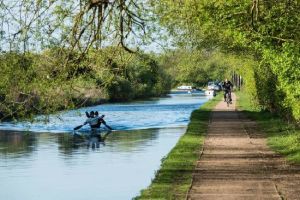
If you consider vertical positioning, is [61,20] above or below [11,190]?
above

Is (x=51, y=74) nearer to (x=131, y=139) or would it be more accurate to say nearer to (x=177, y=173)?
(x=177, y=173)

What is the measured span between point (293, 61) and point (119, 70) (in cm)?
454

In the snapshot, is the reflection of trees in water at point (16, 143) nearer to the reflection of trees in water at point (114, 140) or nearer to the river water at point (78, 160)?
the river water at point (78, 160)

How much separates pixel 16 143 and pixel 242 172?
15.4m

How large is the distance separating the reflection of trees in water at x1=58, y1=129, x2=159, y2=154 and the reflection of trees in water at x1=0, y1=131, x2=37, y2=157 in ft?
4.04

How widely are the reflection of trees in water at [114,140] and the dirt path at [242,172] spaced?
351cm

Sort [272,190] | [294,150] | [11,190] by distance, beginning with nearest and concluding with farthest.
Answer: [272,190], [11,190], [294,150]

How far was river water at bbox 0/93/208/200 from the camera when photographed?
1764 centimetres

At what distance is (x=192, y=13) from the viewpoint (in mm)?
18047

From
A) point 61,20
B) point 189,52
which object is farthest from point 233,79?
point 61,20

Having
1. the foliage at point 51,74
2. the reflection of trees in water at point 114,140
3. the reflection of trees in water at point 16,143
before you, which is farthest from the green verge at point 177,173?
the reflection of trees in water at point 16,143

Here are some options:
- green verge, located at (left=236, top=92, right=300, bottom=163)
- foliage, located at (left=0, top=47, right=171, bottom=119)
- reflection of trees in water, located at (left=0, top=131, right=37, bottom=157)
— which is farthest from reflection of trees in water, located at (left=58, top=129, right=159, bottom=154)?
foliage, located at (left=0, top=47, right=171, bottom=119)

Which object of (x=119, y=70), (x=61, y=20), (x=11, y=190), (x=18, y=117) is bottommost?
(x=11, y=190)

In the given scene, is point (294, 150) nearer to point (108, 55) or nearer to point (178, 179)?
point (178, 179)
